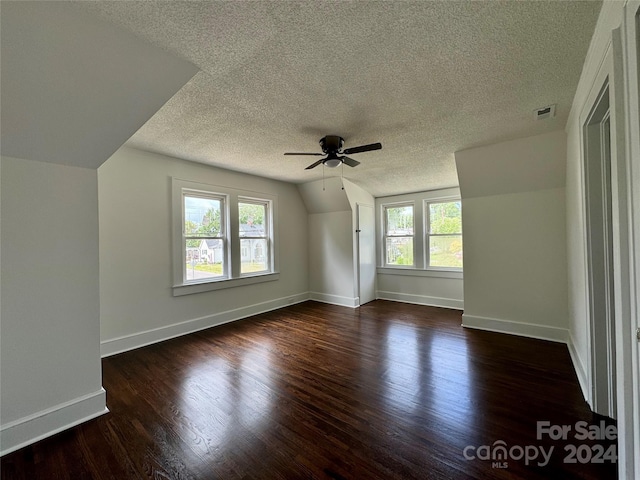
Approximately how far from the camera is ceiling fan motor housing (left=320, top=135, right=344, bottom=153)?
279 cm

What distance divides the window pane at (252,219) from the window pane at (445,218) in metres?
3.30

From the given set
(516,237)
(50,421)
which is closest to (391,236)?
(516,237)

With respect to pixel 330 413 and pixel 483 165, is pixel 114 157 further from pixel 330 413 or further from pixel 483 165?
pixel 483 165

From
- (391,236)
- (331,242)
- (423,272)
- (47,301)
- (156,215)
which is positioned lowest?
(423,272)

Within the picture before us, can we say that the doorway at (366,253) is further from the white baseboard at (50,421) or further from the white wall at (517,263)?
the white baseboard at (50,421)

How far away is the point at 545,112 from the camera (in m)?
2.39

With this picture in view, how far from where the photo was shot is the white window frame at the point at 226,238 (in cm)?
360

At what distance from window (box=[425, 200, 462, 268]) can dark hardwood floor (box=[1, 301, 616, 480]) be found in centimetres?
188

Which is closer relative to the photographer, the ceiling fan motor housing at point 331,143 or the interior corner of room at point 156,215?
the interior corner of room at point 156,215

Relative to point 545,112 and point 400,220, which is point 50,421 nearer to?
point 545,112

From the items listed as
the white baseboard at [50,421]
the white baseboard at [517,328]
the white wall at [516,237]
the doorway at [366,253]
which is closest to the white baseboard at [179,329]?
the white baseboard at [50,421]

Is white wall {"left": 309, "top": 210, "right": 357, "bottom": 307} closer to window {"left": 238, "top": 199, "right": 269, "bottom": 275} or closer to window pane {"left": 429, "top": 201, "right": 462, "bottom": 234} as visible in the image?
window {"left": 238, "top": 199, "right": 269, "bottom": 275}

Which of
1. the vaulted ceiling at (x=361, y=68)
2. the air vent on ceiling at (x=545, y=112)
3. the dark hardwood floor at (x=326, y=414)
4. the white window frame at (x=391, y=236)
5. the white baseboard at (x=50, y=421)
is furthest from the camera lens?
the white window frame at (x=391, y=236)

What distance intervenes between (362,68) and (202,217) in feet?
10.4
